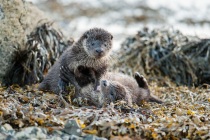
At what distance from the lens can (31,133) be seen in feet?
14.3

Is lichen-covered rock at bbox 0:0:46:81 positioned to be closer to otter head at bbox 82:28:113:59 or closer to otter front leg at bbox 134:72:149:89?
otter head at bbox 82:28:113:59

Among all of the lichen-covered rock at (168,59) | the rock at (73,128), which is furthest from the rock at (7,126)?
the lichen-covered rock at (168,59)

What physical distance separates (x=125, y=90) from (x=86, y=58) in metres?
0.70

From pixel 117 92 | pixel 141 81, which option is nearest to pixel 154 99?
pixel 141 81

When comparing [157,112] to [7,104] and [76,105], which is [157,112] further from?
[7,104]

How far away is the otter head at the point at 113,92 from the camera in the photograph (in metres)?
6.43

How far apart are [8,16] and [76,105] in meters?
2.27

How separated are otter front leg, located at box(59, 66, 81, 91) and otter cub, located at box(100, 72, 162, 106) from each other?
1.31 feet

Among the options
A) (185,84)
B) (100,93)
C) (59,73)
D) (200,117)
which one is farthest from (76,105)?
(185,84)

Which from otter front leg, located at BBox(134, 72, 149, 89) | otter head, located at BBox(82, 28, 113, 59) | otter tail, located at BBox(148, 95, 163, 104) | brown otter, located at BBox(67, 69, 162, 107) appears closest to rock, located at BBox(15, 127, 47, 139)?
brown otter, located at BBox(67, 69, 162, 107)

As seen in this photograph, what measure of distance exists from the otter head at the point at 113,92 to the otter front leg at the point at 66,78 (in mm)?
419

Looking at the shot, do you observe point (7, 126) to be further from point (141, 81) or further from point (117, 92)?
point (141, 81)

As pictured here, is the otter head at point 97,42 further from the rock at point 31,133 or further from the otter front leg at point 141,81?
the rock at point 31,133

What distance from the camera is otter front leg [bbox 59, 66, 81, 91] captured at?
22.4 ft
